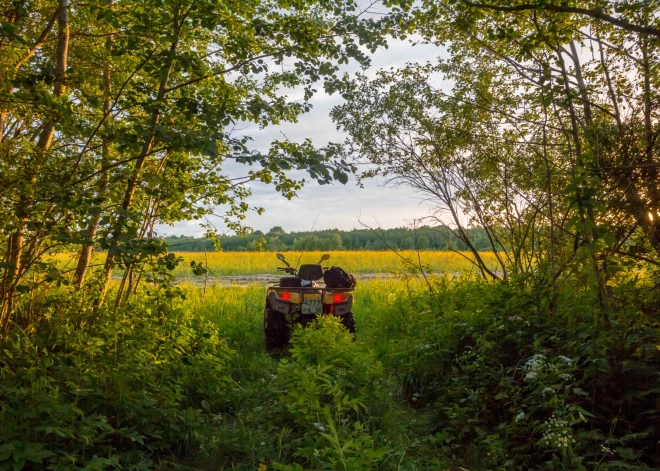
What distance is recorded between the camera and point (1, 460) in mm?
2578

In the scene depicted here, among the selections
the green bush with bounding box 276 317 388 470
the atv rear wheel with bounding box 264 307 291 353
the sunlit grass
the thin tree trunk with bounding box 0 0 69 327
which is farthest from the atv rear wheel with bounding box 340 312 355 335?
the sunlit grass

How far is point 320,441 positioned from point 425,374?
203 centimetres

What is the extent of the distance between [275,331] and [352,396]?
247 cm

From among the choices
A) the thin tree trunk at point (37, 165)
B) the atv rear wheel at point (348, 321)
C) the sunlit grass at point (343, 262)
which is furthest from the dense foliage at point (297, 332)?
the sunlit grass at point (343, 262)

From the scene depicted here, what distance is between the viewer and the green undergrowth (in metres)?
2.87

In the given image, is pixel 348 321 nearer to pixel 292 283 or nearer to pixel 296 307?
pixel 296 307

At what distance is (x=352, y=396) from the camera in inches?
157

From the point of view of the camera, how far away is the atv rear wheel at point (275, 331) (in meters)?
6.25

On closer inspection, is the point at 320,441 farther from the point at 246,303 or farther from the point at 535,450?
the point at 246,303

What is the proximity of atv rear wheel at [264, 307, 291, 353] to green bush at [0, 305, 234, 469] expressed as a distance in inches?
50.3

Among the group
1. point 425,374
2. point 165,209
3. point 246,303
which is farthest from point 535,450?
point 246,303

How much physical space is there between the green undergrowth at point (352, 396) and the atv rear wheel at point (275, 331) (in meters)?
1.14

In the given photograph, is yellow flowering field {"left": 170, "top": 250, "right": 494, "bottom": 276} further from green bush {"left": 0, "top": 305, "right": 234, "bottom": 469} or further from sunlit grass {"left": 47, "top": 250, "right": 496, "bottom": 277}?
green bush {"left": 0, "top": 305, "right": 234, "bottom": 469}

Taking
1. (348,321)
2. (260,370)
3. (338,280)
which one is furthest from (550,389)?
(338,280)
